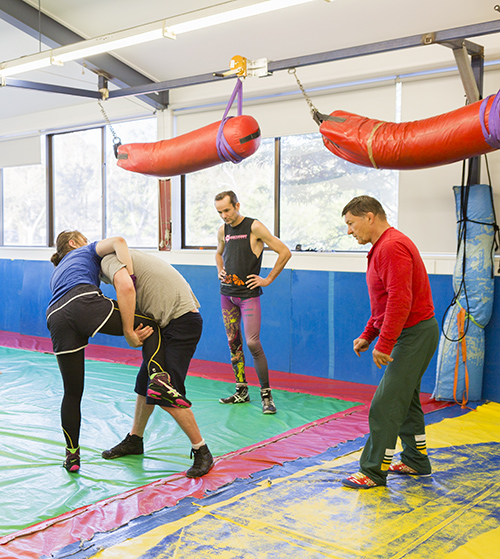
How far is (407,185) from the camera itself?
5.16 meters

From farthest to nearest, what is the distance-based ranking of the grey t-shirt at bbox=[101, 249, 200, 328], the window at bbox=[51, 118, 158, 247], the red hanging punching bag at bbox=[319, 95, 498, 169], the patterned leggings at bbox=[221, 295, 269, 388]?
the window at bbox=[51, 118, 158, 247] < the patterned leggings at bbox=[221, 295, 269, 388] < the red hanging punching bag at bbox=[319, 95, 498, 169] < the grey t-shirt at bbox=[101, 249, 200, 328]

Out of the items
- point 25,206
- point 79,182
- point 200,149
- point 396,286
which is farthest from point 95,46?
point 25,206

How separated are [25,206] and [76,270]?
20.1ft

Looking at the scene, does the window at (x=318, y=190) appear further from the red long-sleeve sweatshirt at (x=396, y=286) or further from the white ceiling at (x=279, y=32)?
the red long-sleeve sweatshirt at (x=396, y=286)

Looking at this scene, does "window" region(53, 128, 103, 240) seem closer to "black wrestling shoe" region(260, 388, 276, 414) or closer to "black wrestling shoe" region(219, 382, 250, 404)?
"black wrestling shoe" region(219, 382, 250, 404)

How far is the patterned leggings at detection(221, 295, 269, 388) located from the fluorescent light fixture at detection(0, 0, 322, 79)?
6.50 feet

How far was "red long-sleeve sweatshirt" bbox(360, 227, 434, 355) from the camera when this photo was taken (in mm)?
2752

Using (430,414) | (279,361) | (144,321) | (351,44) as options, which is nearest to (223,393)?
(279,361)

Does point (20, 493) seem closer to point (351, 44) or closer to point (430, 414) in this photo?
point (430, 414)

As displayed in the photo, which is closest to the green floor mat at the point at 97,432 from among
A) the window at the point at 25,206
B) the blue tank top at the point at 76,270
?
the blue tank top at the point at 76,270

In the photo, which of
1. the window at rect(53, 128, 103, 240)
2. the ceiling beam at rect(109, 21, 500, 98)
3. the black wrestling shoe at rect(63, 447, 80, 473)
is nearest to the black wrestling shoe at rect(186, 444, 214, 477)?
the black wrestling shoe at rect(63, 447, 80, 473)

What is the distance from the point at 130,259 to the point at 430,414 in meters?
2.53

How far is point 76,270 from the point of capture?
309 centimetres

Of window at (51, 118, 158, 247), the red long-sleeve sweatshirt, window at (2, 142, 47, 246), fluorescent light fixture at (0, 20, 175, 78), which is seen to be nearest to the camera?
the red long-sleeve sweatshirt
